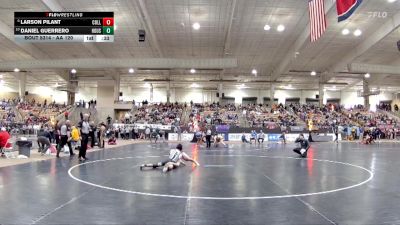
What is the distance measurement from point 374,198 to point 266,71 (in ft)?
135

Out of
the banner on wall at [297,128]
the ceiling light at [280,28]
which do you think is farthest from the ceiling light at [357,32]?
the banner on wall at [297,128]

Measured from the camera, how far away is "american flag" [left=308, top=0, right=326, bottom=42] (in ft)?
50.0

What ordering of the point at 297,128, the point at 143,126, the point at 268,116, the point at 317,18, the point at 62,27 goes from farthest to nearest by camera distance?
the point at 268,116, the point at 143,126, the point at 297,128, the point at 317,18, the point at 62,27

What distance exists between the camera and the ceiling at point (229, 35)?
24078 millimetres

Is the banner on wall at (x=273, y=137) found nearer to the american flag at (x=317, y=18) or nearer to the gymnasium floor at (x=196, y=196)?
the american flag at (x=317, y=18)

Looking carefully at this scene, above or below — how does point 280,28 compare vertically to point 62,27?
above

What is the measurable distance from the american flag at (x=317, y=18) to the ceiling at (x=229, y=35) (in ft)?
22.8

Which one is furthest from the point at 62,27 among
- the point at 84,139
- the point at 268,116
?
the point at 268,116

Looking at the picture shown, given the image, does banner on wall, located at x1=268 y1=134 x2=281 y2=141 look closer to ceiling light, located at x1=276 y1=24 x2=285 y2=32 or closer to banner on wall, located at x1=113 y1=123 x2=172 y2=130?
banner on wall, located at x1=113 y1=123 x2=172 y2=130

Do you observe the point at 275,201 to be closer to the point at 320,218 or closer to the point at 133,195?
the point at 320,218

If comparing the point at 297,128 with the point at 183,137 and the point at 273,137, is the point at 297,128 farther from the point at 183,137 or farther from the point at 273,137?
the point at 183,137

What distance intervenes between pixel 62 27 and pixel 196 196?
9.07m

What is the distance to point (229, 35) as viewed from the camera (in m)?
29.5

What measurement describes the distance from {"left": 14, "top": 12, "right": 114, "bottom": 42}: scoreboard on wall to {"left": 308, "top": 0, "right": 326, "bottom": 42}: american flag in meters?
9.08
